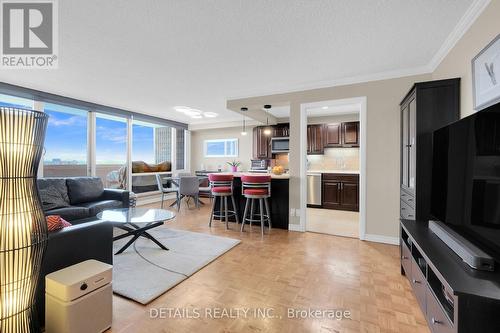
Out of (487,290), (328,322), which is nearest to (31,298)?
(328,322)

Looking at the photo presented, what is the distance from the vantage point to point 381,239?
332 cm

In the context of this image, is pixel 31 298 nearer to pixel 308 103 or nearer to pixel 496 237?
pixel 496 237

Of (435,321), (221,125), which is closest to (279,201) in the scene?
(435,321)

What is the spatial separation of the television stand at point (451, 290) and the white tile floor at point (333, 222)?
1.94 metres

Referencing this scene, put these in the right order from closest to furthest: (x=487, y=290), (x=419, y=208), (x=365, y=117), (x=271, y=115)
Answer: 1. (x=487, y=290)
2. (x=419, y=208)
3. (x=365, y=117)
4. (x=271, y=115)

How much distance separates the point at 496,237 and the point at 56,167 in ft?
20.6

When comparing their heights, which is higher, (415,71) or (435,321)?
(415,71)

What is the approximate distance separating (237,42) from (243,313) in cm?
263

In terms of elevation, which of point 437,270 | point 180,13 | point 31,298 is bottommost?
point 31,298

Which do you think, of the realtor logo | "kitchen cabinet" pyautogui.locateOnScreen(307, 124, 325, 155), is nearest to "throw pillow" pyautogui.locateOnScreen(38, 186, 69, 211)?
the realtor logo

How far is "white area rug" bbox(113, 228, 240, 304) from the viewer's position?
2.07 meters

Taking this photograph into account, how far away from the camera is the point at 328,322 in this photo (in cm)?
167

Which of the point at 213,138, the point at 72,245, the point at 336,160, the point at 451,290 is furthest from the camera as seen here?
the point at 213,138

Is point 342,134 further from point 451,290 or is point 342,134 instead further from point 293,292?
point 451,290
